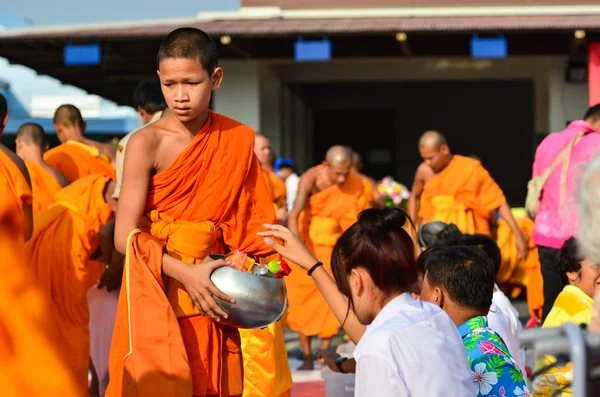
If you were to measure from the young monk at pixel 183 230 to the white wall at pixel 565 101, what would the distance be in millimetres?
10655

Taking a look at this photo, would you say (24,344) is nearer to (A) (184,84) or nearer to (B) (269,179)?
(A) (184,84)

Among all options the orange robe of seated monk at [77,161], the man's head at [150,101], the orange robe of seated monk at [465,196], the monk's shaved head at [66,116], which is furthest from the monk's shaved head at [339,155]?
the man's head at [150,101]

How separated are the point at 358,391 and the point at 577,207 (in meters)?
1.12

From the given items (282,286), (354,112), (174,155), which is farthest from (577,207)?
(354,112)

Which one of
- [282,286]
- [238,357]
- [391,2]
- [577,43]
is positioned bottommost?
[238,357]

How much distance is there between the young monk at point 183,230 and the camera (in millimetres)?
3568

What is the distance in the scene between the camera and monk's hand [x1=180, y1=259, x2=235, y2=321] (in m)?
3.42

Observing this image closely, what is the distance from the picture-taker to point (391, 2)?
15.1m

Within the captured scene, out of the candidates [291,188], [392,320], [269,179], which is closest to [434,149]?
[269,179]

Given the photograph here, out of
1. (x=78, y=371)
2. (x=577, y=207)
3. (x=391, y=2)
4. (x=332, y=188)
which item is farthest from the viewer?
(x=391, y=2)

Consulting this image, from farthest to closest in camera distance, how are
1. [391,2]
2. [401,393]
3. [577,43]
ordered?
[391,2] → [577,43] → [401,393]

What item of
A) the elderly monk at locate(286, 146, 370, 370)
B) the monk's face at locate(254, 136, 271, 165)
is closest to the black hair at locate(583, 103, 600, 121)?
the monk's face at locate(254, 136, 271, 165)

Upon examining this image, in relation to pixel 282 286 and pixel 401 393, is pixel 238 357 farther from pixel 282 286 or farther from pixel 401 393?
pixel 401 393

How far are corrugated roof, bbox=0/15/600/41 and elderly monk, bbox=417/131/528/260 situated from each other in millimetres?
3318
